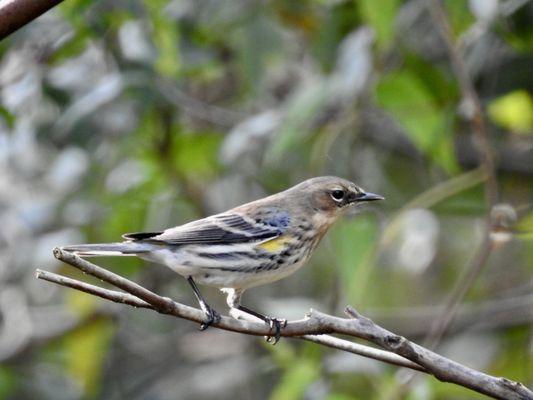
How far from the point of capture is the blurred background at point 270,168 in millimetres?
4688

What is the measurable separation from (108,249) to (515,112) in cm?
294

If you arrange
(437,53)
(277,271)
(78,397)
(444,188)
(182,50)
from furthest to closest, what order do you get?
(78,397) < (437,53) < (182,50) < (444,188) < (277,271)

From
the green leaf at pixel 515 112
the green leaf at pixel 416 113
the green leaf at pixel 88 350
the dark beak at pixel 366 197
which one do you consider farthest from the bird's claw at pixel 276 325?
the green leaf at pixel 88 350

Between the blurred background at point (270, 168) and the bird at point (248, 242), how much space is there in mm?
319

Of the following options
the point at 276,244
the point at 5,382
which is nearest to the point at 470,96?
the point at 276,244

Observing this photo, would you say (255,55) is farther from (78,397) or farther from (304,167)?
(78,397)

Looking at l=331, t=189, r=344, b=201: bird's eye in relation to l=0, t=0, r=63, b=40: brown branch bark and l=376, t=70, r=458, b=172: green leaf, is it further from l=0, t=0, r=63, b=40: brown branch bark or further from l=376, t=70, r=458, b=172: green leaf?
l=0, t=0, r=63, b=40: brown branch bark

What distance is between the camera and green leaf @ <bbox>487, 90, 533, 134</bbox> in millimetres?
5375

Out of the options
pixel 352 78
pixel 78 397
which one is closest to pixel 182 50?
pixel 352 78

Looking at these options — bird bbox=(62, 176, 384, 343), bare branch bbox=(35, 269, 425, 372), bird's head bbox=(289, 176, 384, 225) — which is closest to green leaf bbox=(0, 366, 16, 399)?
bird bbox=(62, 176, 384, 343)

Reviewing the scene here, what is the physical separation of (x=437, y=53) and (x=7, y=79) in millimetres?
2548

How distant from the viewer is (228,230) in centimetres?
397

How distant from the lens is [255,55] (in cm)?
525

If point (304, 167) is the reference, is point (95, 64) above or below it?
above
